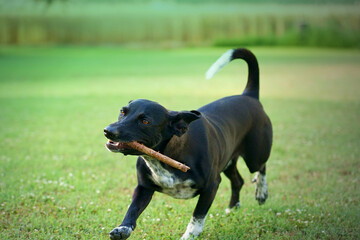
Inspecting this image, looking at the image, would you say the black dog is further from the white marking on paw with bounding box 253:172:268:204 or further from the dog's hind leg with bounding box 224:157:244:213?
the white marking on paw with bounding box 253:172:268:204

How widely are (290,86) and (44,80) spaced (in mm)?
10293

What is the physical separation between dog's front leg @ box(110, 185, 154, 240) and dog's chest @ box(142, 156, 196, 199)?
178 millimetres

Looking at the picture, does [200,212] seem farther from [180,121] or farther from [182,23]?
[182,23]

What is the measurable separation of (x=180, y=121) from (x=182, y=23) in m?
42.4

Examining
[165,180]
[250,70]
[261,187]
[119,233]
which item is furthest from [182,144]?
[250,70]

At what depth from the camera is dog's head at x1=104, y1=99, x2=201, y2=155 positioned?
Answer: 12.3 ft

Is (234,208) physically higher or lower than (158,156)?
lower

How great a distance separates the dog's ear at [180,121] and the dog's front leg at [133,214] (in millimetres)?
680

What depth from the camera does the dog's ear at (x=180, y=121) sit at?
3.99 m

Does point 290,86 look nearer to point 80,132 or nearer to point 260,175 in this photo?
point 80,132

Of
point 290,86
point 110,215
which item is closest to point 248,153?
point 110,215

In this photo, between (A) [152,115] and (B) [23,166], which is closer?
(A) [152,115]

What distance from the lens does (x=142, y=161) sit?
4.30 meters

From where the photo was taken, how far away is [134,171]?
707cm
